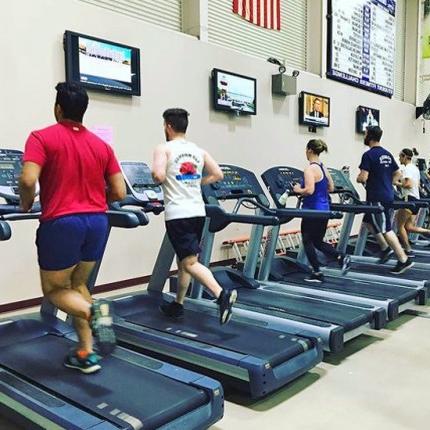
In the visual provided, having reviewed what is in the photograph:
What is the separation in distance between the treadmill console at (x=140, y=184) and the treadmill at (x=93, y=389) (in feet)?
2.14

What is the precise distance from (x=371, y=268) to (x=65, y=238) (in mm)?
4232

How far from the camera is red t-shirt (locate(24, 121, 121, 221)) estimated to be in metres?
2.33

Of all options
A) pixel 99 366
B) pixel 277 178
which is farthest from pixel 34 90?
pixel 99 366

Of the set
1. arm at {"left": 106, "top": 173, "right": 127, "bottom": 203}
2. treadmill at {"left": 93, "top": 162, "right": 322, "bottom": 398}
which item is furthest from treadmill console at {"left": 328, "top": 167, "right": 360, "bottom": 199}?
arm at {"left": 106, "top": 173, "right": 127, "bottom": 203}

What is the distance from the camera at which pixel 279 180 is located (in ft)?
15.9

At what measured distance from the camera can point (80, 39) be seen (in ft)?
16.0

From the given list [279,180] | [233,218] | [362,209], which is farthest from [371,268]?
[233,218]

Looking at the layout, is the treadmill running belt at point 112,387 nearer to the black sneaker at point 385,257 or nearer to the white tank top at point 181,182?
the white tank top at point 181,182

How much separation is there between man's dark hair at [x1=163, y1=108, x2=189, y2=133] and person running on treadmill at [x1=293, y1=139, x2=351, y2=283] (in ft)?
5.60

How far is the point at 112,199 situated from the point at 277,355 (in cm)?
131

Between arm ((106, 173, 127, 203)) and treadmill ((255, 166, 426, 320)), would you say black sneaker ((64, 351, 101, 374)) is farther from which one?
treadmill ((255, 166, 426, 320))

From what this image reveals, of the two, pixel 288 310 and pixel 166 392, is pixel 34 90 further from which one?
pixel 166 392

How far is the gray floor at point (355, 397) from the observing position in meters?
2.59

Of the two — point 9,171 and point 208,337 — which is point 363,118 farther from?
point 9,171
